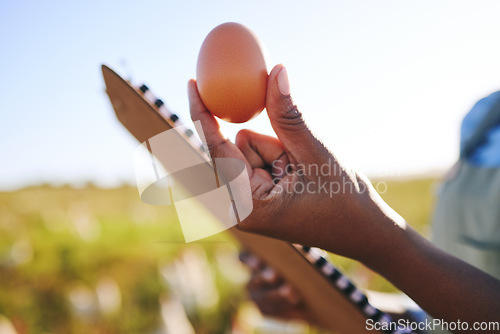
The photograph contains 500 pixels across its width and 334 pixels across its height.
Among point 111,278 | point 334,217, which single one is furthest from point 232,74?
point 111,278

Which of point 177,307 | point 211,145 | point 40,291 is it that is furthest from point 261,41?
point 40,291

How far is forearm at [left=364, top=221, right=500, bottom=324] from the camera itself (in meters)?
0.44

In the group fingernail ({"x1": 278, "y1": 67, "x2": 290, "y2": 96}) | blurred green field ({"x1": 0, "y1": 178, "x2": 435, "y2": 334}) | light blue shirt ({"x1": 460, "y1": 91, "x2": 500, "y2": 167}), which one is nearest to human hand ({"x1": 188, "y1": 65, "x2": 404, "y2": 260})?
fingernail ({"x1": 278, "y1": 67, "x2": 290, "y2": 96})

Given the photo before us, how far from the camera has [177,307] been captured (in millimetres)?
1487

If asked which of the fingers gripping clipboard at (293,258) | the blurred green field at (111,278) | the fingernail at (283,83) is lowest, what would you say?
the blurred green field at (111,278)

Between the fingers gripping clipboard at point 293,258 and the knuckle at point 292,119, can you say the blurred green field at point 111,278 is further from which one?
the knuckle at point 292,119

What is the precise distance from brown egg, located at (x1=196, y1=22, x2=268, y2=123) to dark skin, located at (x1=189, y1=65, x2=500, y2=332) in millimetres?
43

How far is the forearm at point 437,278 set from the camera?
0.44m

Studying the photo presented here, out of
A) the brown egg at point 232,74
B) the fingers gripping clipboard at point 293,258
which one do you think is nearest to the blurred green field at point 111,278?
the fingers gripping clipboard at point 293,258

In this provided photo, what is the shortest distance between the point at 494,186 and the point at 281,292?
552 millimetres

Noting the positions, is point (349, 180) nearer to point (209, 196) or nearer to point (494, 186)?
point (209, 196)

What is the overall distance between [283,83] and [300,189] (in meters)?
0.13

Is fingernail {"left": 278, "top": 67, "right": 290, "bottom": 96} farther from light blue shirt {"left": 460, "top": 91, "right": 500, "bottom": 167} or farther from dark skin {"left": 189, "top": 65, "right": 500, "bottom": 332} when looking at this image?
light blue shirt {"left": 460, "top": 91, "right": 500, "bottom": 167}

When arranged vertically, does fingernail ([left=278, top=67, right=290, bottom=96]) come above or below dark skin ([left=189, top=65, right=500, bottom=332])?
above
